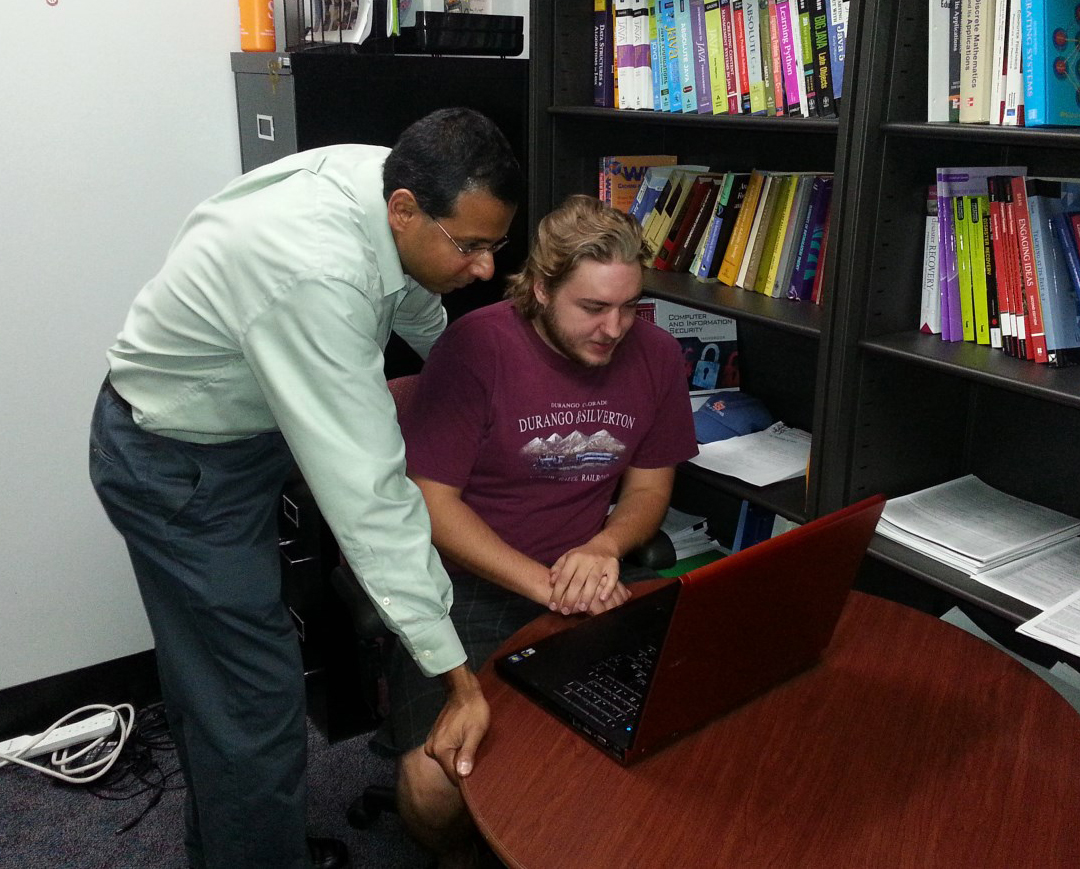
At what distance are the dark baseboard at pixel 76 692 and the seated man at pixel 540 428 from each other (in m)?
1.20

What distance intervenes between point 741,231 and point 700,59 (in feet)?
1.17

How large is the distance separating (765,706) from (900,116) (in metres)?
0.97

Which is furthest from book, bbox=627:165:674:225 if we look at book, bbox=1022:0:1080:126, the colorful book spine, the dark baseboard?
the dark baseboard

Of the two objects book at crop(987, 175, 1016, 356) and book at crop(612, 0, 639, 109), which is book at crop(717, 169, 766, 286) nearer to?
book at crop(612, 0, 639, 109)

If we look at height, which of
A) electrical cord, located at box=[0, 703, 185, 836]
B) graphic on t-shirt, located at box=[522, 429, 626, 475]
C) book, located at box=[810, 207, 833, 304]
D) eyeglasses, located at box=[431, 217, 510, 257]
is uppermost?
eyeglasses, located at box=[431, 217, 510, 257]

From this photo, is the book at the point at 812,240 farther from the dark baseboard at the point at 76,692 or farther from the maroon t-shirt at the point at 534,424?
the dark baseboard at the point at 76,692

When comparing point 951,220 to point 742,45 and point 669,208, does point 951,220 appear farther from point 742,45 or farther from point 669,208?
point 669,208

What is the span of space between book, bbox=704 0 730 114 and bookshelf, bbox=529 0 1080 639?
77 millimetres

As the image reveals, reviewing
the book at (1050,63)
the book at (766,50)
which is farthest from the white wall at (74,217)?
the book at (1050,63)

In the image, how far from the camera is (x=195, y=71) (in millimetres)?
2293

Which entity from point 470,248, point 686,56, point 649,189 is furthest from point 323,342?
point 649,189

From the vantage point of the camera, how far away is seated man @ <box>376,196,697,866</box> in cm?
169

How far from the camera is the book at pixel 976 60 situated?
152cm

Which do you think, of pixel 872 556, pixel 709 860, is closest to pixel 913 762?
pixel 709 860
